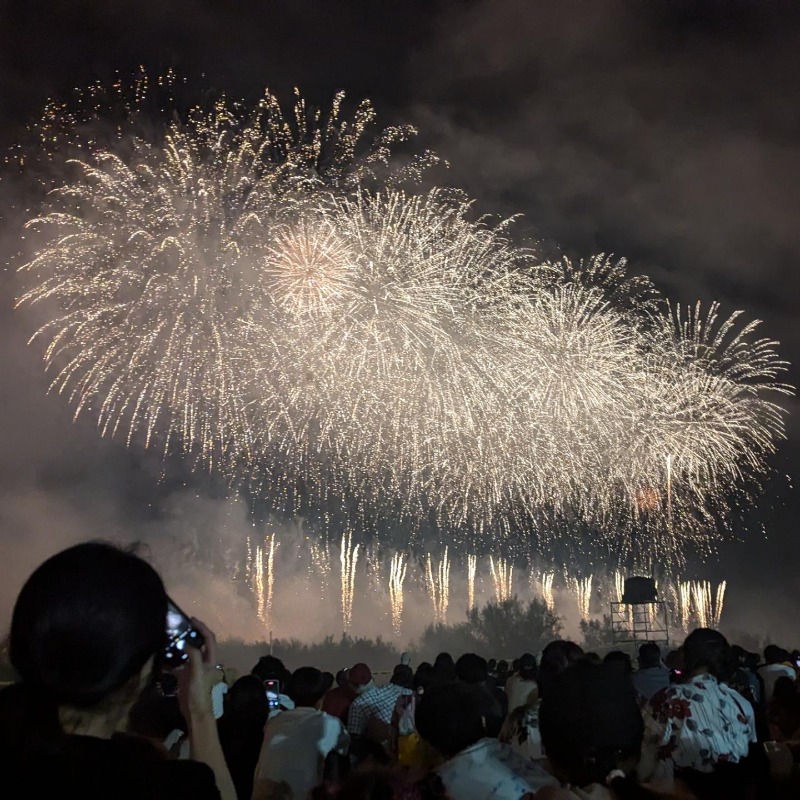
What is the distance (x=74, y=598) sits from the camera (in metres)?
2.31

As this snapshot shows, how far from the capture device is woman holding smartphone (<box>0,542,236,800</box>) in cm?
213

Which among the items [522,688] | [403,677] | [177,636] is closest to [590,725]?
[177,636]

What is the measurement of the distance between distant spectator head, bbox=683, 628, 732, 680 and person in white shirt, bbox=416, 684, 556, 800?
3132 mm

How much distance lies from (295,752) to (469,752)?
75.4 inches

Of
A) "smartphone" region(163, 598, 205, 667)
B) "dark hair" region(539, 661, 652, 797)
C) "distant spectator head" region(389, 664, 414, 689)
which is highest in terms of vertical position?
"smartphone" region(163, 598, 205, 667)

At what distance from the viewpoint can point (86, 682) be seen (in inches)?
89.9

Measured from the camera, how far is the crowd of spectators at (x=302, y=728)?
7.25 feet

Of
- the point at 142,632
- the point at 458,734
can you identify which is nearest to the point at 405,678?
the point at 458,734

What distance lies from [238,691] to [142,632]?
4596mm

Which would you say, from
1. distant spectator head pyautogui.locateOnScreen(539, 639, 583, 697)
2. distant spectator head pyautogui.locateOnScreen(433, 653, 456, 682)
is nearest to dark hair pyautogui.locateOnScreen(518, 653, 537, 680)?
→ distant spectator head pyautogui.locateOnScreen(539, 639, 583, 697)

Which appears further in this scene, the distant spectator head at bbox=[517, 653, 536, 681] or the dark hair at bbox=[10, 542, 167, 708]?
the distant spectator head at bbox=[517, 653, 536, 681]

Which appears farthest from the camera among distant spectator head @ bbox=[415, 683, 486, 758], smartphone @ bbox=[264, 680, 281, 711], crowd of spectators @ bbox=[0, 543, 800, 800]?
smartphone @ bbox=[264, 680, 281, 711]

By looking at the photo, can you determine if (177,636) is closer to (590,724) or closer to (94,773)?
(94,773)

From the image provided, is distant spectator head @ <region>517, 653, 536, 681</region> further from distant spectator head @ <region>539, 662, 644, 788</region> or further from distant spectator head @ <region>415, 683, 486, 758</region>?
distant spectator head @ <region>539, 662, 644, 788</region>
